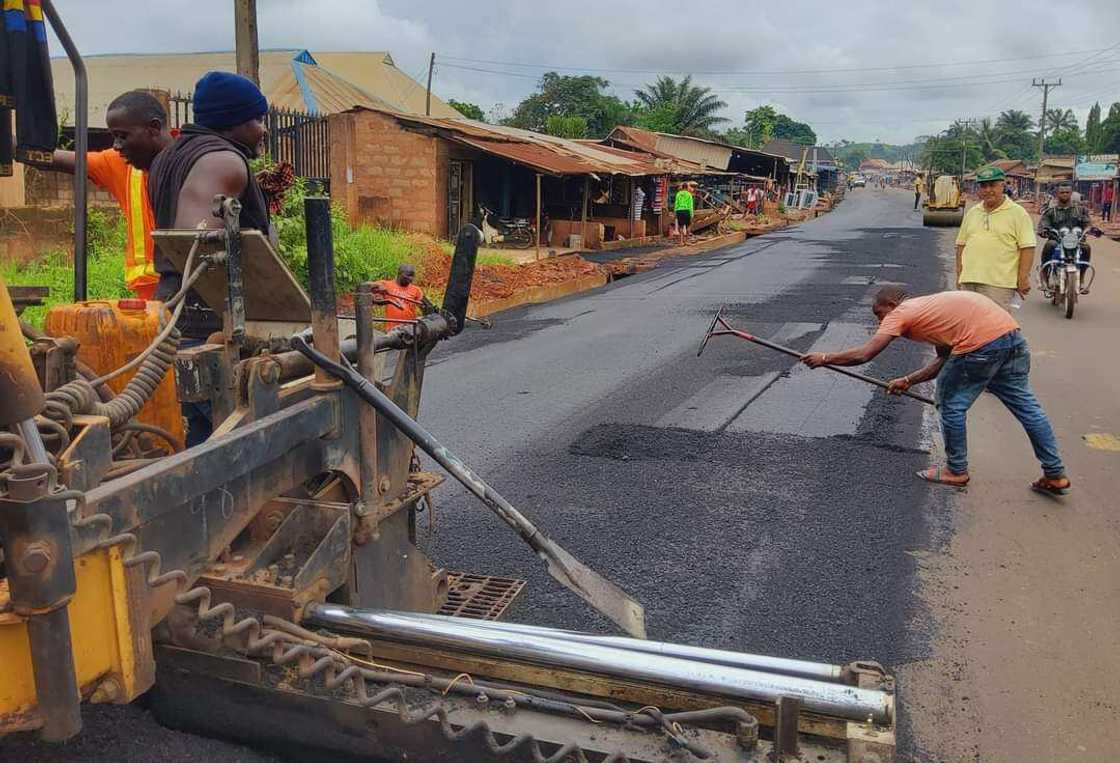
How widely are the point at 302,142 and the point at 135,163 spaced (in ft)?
50.4

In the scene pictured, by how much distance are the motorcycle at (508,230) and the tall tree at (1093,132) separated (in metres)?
69.9

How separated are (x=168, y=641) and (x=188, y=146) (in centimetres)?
161

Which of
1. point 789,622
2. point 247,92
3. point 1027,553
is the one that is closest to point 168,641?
point 247,92

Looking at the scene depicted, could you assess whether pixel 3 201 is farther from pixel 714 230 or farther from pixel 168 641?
pixel 714 230

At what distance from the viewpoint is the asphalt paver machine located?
187cm

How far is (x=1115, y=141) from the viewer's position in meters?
74.7

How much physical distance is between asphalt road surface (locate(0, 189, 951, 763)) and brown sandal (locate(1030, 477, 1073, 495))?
0.67 meters

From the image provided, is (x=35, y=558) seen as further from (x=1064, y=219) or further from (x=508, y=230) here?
(x=508, y=230)

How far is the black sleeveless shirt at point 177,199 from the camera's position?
10.4 ft

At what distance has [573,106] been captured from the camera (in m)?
64.6

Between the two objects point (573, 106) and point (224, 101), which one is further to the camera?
point (573, 106)

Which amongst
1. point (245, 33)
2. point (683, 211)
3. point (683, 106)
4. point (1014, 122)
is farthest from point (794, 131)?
point (245, 33)

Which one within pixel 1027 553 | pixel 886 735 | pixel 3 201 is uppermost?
pixel 3 201

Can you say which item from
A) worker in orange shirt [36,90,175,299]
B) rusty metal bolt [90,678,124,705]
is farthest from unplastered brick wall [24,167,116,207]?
rusty metal bolt [90,678,124,705]
